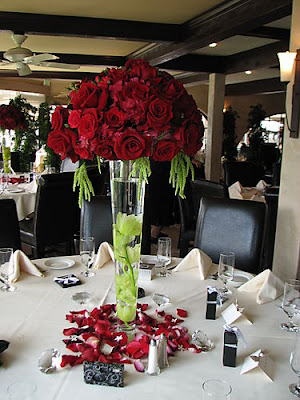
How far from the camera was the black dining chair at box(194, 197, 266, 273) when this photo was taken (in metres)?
2.43

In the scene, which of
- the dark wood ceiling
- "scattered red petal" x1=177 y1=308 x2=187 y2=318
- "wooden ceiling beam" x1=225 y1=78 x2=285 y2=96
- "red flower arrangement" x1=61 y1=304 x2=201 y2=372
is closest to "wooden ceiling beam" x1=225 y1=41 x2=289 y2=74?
the dark wood ceiling

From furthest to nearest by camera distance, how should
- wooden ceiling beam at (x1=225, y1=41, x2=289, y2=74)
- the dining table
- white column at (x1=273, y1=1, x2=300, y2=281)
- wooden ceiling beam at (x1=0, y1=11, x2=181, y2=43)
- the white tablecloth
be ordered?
wooden ceiling beam at (x1=225, y1=41, x2=289, y2=74)
wooden ceiling beam at (x1=0, y1=11, x2=181, y2=43)
the white tablecloth
white column at (x1=273, y1=1, x2=300, y2=281)
the dining table

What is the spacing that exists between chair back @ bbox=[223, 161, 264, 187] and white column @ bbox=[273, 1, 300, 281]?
2.85 metres

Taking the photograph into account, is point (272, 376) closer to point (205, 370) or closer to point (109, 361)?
point (205, 370)

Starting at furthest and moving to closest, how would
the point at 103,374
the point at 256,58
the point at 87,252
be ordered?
the point at 256,58
the point at 87,252
the point at 103,374

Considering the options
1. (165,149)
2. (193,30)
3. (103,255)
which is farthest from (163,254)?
(193,30)

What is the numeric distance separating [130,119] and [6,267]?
89 centimetres

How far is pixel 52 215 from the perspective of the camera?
3709 mm

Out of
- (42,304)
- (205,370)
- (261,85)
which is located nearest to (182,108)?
(205,370)

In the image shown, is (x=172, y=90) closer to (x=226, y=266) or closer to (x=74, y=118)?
(x=74, y=118)

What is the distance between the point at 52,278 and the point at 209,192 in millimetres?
2161

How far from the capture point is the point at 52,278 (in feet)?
6.51

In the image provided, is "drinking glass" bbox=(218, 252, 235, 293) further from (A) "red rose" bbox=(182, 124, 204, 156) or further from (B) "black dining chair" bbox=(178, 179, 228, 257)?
(B) "black dining chair" bbox=(178, 179, 228, 257)

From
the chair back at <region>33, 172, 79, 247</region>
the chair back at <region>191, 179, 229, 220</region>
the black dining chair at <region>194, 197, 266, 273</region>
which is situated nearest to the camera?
A: the black dining chair at <region>194, 197, 266, 273</region>
